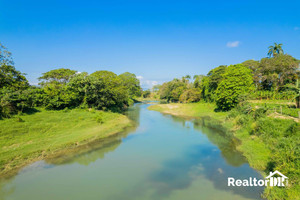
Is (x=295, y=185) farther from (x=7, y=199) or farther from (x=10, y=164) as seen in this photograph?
(x=10, y=164)

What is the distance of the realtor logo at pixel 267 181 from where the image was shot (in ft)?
32.7

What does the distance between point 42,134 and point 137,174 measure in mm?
14464

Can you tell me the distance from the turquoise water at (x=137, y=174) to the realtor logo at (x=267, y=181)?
503 mm

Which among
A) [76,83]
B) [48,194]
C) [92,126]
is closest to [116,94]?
[76,83]

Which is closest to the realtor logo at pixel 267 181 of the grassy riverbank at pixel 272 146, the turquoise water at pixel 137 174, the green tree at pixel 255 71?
the grassy riverbank at pixel 272 146

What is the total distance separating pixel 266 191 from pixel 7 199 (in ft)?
55.2

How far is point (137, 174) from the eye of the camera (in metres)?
12.9

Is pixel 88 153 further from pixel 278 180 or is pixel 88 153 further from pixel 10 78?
pixel 10 78

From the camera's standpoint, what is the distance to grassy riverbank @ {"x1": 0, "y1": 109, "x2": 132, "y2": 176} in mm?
14373

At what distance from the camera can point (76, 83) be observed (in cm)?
A: 3431

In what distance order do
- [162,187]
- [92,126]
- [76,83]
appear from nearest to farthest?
[162,187], [92,126], [76,83]

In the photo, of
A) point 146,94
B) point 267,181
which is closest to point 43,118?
point 267,181

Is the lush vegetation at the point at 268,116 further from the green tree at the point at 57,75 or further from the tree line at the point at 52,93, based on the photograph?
the green tree at the point at 57,75

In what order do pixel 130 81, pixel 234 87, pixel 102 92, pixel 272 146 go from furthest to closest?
pixel 130 81, pixel 102 92, pixel 234 87, pixel 272 146
